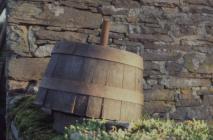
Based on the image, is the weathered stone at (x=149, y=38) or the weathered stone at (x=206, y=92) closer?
the weathered stone at (x=149, y=38)

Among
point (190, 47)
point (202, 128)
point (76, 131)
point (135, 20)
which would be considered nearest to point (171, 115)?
point (190, 47)

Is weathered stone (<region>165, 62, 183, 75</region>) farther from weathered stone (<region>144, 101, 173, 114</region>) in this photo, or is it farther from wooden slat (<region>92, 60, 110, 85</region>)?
wooden slat (<region>92, 60, 110, 85</region>)

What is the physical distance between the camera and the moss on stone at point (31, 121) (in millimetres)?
3082

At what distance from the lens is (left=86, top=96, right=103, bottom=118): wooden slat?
3.00 metres

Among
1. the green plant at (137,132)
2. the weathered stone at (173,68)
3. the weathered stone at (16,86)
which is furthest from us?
the weathered stone at (173,68)

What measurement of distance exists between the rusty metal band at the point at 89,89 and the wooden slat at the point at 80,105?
0.12 ft

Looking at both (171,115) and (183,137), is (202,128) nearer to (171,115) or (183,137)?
(183,137)

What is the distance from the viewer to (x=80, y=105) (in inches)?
118

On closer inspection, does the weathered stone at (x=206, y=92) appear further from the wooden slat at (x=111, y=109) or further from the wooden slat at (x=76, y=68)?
the wooden slat at (x=76, y=68)

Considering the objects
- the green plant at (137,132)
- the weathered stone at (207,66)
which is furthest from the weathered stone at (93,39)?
the green plant at (137,132)

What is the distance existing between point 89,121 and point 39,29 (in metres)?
1.53

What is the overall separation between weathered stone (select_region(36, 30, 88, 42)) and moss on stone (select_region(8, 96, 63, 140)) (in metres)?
0.65

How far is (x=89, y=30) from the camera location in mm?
4336

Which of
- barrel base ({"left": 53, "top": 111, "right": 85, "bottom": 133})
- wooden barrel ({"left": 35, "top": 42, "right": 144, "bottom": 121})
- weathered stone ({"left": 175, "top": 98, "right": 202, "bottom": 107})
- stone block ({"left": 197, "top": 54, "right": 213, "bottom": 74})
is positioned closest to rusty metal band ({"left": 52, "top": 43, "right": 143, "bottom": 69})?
wooden barrel ({"left": 35, "top": 42, "right": 144, "bottom": 121})
